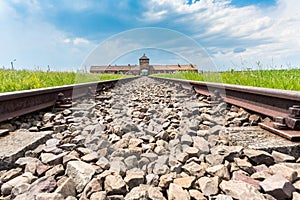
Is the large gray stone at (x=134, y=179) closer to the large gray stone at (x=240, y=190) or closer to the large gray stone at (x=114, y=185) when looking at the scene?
the large gray stone at (x=114, y=185)

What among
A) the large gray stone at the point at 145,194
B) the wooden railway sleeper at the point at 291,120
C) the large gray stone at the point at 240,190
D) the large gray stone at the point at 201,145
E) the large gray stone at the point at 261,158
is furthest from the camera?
the wooden railway sleeper at the point at 291,120

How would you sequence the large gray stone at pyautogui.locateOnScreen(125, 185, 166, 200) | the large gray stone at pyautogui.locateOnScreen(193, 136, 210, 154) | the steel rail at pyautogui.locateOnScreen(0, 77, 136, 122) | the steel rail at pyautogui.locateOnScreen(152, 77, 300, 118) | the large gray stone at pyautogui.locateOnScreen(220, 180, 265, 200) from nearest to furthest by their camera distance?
the large gray stone at pyautogui.locateOnScreen(220, 180, 265, 200) → the large gray stone at pyautogui.locateOnScreen(125, 185, 166, 200) → the large gray stone at pyautogui.locateOnScreen(193, 136, 210, 154) → the steel rail at pyautogui.locateOnScreen(152, 77, 300, 118) → the steel rail at pyautogui.locateOnScreen(0, 77, 136, 122)

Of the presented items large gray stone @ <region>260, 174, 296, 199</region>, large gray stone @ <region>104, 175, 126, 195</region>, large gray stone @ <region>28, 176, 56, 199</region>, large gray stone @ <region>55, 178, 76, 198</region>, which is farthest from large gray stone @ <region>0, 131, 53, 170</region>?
large gray stone @ <region>260, 174, 296, 199</region>

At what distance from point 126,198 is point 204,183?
51cm

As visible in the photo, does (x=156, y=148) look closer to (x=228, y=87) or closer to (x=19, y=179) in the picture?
(x=19, y=179)

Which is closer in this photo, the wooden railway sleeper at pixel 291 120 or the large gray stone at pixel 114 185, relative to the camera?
the large gray stone at pixel 114 185

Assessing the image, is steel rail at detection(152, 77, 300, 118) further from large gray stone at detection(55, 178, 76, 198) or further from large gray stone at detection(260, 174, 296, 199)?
large gray stone at detection(55, 178, 76, 198)

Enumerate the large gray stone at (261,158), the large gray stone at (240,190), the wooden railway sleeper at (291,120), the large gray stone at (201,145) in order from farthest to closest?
the wooden railway sleeper at (291,120), the large gray stone at (201,145), the large gray stone at (261,158), the large gray stone at (240,190)

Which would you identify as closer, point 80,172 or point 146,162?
point 80,172

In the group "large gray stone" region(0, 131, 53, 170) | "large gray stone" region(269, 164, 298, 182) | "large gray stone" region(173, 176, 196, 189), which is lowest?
"large gray stone" region(173, 176, 196, 189)

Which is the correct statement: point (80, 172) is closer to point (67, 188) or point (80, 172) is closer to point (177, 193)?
point (67, 188)

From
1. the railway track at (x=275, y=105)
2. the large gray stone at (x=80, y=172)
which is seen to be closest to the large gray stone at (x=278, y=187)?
the railway track at (x=275, y=105)

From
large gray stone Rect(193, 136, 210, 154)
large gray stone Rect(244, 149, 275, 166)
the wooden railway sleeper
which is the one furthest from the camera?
the wooden railway sleeper

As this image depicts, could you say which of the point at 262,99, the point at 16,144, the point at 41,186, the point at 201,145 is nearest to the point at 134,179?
the point at 41,186
